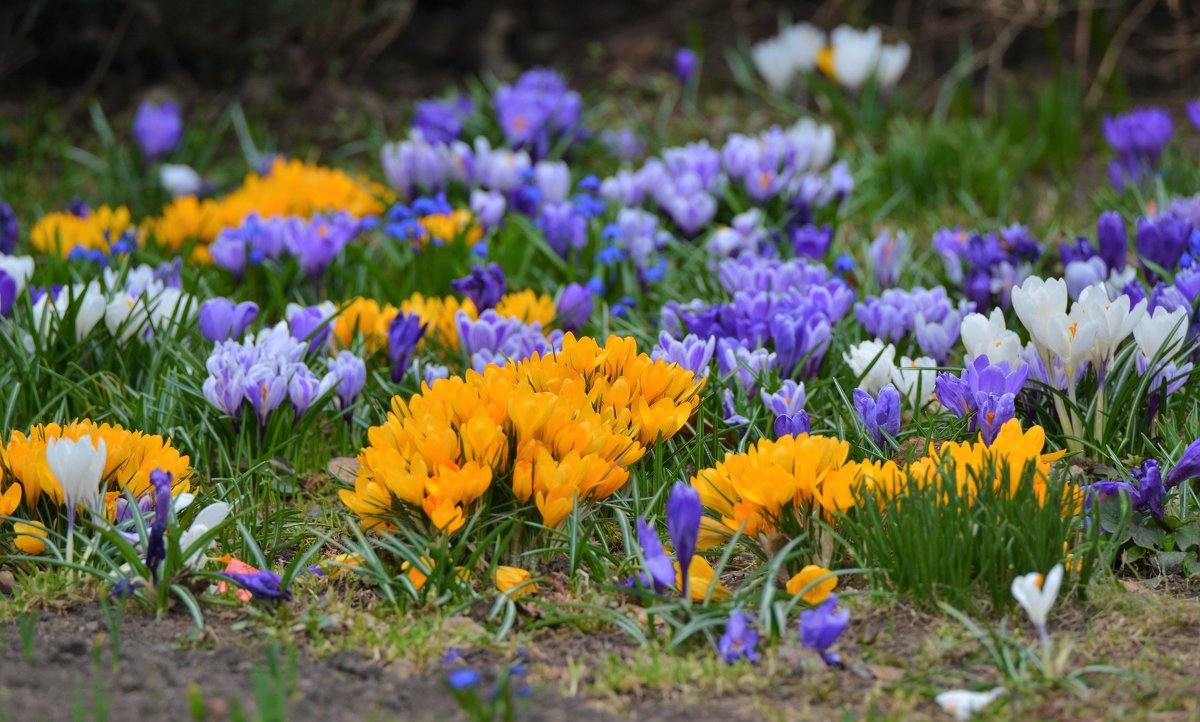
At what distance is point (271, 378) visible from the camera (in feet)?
8.27

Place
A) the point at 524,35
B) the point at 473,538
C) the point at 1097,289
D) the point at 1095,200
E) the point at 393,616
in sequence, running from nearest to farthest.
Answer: the point at 393,616
the point at 473,538
the point at 1097,289
the point at 1095,200
the point at 524,35

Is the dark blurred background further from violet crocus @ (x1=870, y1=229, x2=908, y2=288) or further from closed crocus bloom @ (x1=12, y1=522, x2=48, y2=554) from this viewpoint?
closed crocus bloom @ (x1=12, y1=522, x2=48, y2=554)

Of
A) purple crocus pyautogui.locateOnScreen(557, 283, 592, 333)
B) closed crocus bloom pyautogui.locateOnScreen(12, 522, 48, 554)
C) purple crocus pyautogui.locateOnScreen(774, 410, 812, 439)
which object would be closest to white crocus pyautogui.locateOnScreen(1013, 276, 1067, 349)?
purple crocus pyautogui.locateOnScreen(774, 410, 812, 439)

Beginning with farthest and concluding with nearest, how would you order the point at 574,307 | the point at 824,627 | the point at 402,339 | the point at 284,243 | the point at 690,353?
1. the point at 284,243
2. the point at 574,307
3. the point at 402,339
4. the point at 690,353
5. the point at 824,627

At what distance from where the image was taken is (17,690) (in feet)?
5.70

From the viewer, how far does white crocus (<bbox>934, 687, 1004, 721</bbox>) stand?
171 cm

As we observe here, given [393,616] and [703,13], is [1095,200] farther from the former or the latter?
[393,616]

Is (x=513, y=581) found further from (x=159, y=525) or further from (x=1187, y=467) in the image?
(x=1187, y=467)

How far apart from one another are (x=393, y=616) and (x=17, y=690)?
0.55 meters

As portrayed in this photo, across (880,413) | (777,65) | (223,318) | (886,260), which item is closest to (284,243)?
(223,318)

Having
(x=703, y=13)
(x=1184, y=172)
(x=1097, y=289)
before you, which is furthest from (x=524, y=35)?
(x=1097, y=289)

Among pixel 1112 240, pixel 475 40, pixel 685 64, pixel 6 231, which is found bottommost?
pixel 1112 240

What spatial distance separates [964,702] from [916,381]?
966 millimetres

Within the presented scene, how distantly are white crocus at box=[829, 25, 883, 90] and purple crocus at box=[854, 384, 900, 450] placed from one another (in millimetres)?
3058
